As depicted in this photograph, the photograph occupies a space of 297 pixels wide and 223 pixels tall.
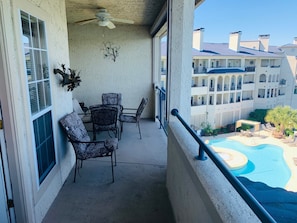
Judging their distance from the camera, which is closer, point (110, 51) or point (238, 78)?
point (238, 78)

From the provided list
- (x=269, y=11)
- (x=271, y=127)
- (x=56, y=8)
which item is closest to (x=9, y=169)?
(x=56, y=8)

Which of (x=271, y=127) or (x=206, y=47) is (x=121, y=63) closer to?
(x=206, y=47)

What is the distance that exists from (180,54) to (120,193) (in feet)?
5.90

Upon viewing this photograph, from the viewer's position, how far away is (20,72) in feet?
5.67

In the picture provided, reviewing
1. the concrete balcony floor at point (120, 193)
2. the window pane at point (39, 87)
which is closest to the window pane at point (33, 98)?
the window pane at point (39, 87)

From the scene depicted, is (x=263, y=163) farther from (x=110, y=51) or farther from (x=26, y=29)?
(x=110, y=51)

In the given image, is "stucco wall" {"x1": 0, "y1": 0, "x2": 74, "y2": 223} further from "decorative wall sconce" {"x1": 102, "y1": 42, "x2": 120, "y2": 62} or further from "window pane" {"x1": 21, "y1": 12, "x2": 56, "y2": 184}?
"decorative wall sconce" {"x1": 102, "y1": 42, "x2": 120, "y2": 62}

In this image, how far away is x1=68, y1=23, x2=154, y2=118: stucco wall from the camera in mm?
5543

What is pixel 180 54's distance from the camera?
2271 millimetres

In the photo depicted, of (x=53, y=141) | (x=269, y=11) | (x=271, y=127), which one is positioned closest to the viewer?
(x=271, y=127)

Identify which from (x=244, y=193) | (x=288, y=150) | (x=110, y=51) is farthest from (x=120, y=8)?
(x=244, y=193)

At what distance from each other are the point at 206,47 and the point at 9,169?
3.61 meters

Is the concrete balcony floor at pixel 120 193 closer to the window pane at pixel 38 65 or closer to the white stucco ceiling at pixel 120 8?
the window pane at pixel 38 65

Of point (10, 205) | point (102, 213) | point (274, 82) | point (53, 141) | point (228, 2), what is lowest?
point (102, 213)
